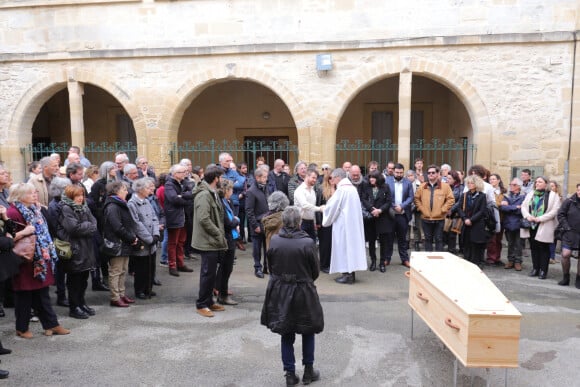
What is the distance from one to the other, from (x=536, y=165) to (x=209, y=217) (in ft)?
28.3

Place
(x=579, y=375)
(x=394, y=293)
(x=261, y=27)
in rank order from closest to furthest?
(x=579, y=375)
(x=394, y=293)
(x=261, y=27)

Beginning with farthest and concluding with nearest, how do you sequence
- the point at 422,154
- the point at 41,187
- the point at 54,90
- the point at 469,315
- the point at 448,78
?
the point at 422,154
the point at 54,90
the point at 448,78
the point at 41,187
the point at 469,315

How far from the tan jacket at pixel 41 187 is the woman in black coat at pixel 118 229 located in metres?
1.22

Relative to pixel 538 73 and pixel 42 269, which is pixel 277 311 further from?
pixel 538 73

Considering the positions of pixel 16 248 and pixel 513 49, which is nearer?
pixel 16 248

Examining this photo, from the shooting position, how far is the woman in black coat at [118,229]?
5.96m

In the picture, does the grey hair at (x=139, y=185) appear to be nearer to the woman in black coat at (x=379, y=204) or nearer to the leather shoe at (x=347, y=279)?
the leather shoe at (x=347, y=279)

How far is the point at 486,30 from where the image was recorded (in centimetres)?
1105

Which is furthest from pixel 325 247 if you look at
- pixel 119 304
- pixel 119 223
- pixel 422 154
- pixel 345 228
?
pixel 422 154

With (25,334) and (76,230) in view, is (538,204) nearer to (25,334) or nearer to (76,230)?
(76,230)

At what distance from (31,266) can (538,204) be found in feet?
23.8

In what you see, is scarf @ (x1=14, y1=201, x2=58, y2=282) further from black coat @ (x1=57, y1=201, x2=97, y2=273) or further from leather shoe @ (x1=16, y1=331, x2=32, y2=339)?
leather shoe @ (x1=16, y1=331, x2=32, y2=339)

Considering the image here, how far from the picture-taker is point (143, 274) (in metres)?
6.68

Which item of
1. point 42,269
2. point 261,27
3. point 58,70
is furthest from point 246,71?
point 42,269
